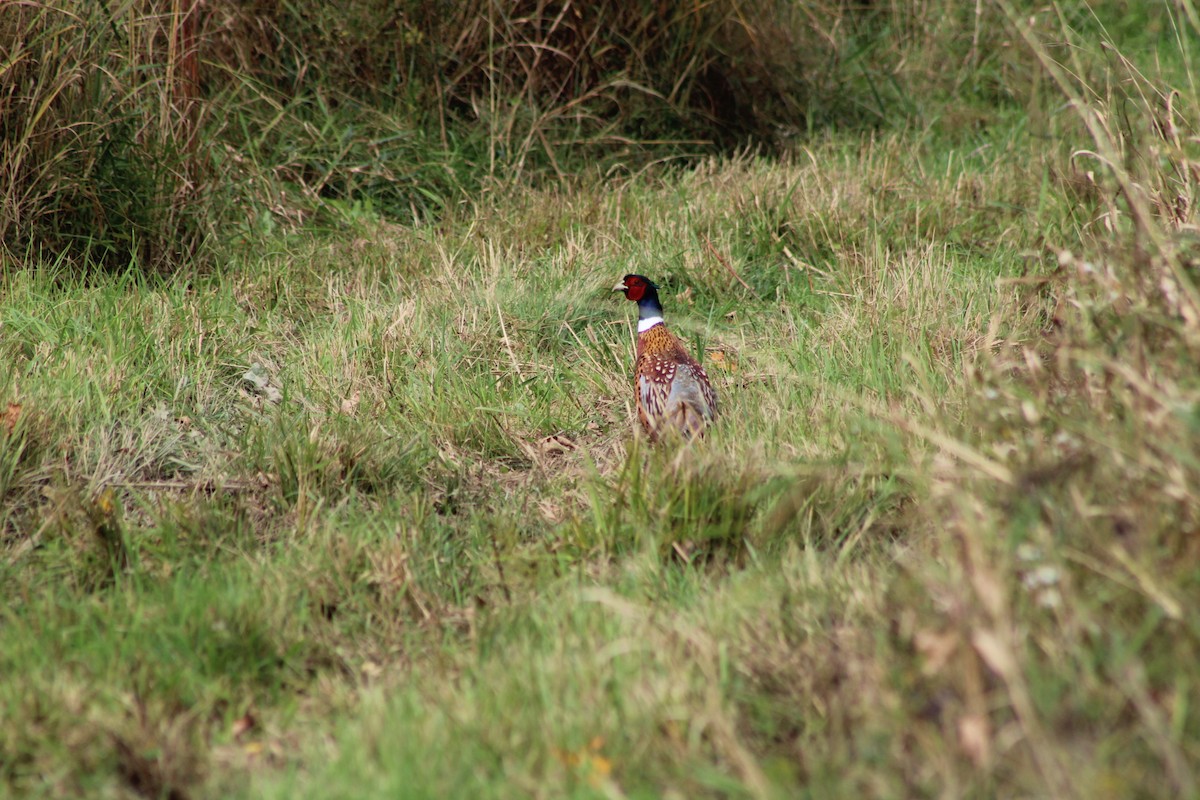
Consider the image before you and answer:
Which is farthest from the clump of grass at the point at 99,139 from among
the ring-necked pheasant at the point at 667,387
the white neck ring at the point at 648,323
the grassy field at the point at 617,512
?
the ring-necked pheasant at the point at 667,387

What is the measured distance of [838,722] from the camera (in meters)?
2.12

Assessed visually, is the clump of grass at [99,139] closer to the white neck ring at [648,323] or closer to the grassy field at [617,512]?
the grassy field at [617,512]

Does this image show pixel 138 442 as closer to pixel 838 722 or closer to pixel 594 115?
pixel 838 722

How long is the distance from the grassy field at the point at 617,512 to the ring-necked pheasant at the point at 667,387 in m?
0.13

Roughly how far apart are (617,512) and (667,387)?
0.82 metres

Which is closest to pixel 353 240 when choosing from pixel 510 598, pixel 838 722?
pixel 510 598

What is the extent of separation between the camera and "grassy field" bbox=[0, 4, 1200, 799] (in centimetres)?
207

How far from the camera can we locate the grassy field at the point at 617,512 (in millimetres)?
2068

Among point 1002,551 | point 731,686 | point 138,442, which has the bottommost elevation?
point 138,442

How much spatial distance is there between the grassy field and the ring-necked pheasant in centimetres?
13

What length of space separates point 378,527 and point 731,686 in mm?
1209

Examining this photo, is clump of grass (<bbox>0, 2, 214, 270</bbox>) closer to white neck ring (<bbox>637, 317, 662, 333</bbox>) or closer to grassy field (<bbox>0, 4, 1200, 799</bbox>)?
grassy field (<bbox>0, 4, 1200, 799</bbox>)

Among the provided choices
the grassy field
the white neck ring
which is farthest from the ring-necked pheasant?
the grassy field

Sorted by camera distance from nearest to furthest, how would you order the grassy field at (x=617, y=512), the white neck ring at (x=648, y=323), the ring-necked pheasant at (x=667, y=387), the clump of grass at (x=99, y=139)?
1. the grassy field at (x=617, y=512)
2. the ring-necked pheasant at (x=667, y=387)
3. the white neck ring at (x=648, y=323)
4. the clump of grass at (x=99, y=139)
